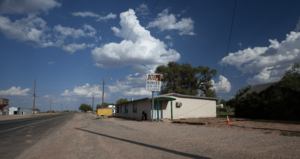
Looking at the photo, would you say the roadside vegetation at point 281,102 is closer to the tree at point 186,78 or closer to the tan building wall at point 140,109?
the tan building wall at point 140,109

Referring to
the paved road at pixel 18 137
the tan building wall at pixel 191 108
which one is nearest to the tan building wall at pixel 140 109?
the tan building wall at pixel 191 108

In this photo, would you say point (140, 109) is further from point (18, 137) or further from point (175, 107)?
point (18, 137)

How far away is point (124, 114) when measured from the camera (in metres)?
29.2

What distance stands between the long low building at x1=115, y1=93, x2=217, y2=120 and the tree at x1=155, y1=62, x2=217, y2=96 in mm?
13735

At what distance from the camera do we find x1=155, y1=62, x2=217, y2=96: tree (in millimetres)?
37281

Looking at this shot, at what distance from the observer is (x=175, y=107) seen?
66.4 ft

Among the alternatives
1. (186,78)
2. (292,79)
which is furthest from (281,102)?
(186,78)

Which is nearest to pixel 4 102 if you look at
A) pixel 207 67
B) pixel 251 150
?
pixel 207 67

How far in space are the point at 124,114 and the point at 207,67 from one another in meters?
20.7

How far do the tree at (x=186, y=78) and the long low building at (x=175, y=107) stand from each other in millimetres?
13735

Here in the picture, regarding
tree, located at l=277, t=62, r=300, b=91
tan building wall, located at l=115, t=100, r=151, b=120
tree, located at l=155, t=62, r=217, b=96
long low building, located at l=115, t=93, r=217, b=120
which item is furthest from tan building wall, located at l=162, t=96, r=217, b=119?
tree, located at l=155, t=62, r=217, b=96

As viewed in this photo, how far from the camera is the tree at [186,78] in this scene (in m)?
37.3

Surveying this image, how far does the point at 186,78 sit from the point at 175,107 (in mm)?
18852

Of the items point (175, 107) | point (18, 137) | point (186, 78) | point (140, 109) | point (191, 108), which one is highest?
point (186, 78)
